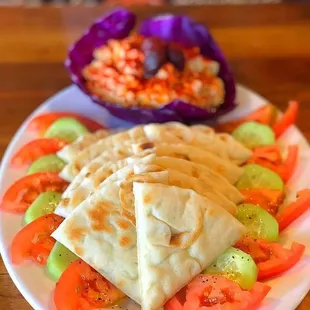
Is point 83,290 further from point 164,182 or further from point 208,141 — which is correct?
point 208,141

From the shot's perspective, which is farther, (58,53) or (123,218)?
(58,53)

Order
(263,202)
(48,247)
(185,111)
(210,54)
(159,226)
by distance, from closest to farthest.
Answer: (159,226)
(48,247)
(263,202)
(185,111)
(210,54)

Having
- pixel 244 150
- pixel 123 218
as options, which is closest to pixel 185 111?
pixel 244 150

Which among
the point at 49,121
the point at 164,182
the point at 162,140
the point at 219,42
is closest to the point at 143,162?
the point at 164,182

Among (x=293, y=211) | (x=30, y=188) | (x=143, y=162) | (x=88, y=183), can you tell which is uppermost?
(x=143, y=162)

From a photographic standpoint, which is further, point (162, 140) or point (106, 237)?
point (162, 140)

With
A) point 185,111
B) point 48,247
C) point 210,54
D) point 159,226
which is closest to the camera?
point 159,226

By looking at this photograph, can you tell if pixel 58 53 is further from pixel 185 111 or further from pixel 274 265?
pixel 274 265
